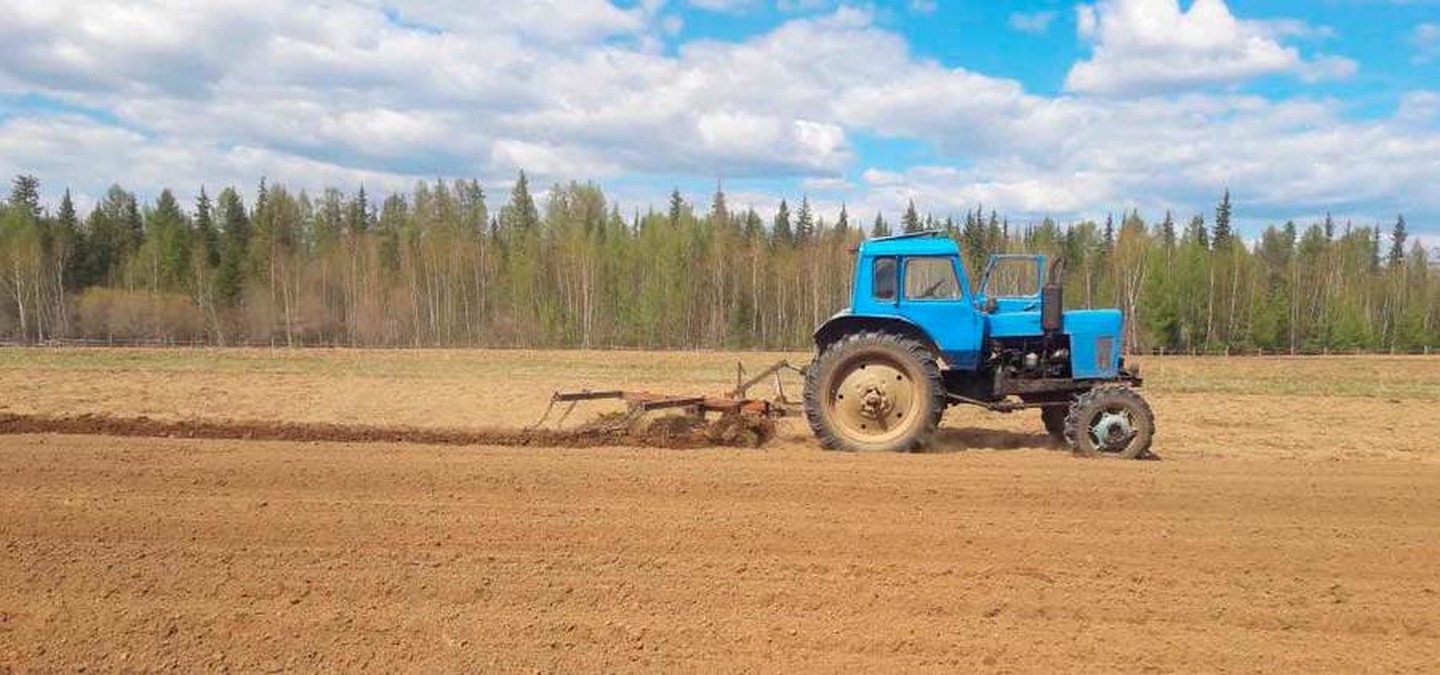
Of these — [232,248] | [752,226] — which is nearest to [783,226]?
[752,226]

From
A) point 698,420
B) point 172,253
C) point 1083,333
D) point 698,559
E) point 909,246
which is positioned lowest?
point 698,559

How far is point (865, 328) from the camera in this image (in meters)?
10.0

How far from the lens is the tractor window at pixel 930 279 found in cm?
973

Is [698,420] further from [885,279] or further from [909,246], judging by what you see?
[909,246]

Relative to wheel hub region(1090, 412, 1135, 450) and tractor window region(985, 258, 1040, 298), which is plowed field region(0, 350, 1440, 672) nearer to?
wheel hub region(1090, 412, 1135, 450)

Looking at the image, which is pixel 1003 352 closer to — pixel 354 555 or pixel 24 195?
pixel 354 555

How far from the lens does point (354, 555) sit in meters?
5.61

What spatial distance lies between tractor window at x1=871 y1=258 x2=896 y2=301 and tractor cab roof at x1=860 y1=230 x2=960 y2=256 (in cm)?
11

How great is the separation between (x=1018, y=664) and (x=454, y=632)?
2704 millimetres

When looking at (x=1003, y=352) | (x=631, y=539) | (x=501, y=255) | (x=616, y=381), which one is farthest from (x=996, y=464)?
(x=501, y=255)

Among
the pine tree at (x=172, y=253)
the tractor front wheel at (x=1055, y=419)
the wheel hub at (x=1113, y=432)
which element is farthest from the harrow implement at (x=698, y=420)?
the pine tree at (x=172, y=253)

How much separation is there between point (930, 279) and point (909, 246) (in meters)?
0.42

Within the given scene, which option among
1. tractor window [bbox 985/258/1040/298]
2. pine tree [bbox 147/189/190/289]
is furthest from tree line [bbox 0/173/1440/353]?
tractor window [bbox 985/258/1040/298]

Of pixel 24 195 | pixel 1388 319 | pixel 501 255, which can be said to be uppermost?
pixel 24 195
